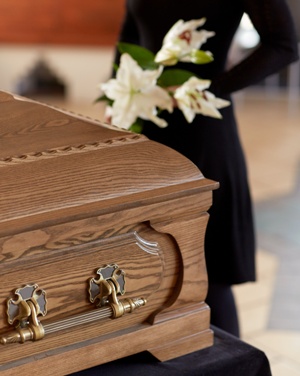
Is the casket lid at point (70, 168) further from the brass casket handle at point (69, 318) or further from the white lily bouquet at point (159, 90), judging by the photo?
the white lily bouquet at point (159, 90)

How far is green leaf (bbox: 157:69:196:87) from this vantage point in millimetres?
1792

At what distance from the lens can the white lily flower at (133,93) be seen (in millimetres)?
1652

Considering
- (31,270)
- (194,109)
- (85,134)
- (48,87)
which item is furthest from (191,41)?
(48,87)

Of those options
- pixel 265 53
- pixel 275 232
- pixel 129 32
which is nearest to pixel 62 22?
pixel 275 232

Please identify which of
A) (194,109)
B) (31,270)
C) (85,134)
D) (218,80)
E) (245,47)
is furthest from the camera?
(245,47)

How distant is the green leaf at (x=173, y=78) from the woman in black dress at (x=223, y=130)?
0.21 metres

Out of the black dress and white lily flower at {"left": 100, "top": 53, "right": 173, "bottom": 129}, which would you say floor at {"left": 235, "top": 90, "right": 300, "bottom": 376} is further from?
white lily flower at {"left": 100, "top": 53, "right": 173, "bottom": 129}

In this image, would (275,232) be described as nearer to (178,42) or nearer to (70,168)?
(178,42)

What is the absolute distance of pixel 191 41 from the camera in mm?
1762

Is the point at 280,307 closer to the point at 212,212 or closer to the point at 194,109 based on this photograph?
the point at 212,212

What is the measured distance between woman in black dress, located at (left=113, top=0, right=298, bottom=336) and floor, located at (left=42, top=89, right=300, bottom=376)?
737mm

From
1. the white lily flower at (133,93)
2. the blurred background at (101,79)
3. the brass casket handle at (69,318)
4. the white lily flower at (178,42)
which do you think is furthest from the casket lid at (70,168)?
the blurred background at (101,79)

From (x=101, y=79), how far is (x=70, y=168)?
7835mm

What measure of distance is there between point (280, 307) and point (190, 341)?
2087 millimetres
